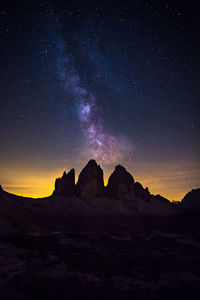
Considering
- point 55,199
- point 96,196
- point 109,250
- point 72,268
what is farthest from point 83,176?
point 72,268

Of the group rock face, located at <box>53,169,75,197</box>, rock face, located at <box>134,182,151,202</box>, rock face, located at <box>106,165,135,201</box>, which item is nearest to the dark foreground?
rock face, located at <box>53,169,75,197</box>

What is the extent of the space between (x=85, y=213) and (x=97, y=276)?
227 ft

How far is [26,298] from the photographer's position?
10.8 metres

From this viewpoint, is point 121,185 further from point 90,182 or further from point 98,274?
point 98,274

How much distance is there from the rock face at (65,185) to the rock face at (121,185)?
26.3 meters

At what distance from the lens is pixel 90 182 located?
104 metres

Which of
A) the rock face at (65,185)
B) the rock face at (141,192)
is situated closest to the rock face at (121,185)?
the rock face at (141,192)

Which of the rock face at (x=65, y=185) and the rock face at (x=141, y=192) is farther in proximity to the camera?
the rock face at (x=141, y=192)

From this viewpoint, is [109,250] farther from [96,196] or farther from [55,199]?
[96,196]

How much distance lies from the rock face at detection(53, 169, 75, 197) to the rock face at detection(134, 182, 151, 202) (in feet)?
165

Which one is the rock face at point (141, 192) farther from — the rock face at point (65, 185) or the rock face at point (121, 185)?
the rock face at point (65, 185)

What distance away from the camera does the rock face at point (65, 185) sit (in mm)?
96500

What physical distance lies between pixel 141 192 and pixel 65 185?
59765 millimetres

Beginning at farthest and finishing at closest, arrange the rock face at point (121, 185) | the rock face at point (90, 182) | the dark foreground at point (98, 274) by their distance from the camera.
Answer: the rock face at point (121, 185)
the rock face at point (90, 182)
the dark foreground at point (98, 274)
